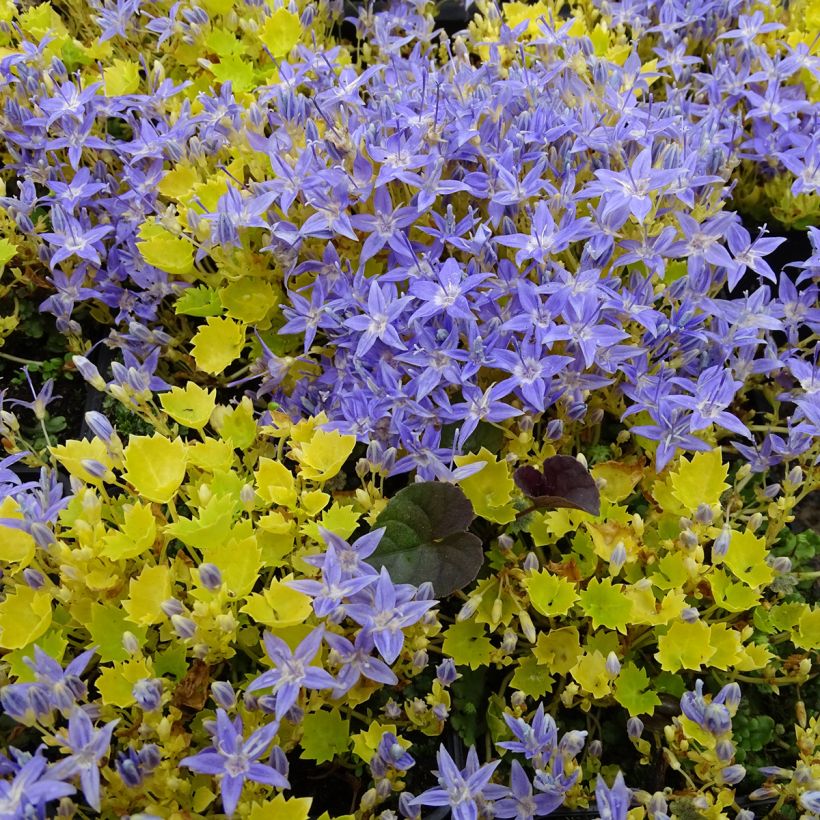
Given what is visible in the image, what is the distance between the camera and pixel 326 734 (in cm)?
113

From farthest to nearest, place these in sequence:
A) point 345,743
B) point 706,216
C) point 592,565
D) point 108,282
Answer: point 108,282 < point 706,216 < point 592,565 < point 345,743

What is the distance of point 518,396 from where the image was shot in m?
1.36

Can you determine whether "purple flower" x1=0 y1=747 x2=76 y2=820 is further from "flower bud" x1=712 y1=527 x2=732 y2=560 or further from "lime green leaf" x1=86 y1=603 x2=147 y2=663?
"flower bud" x1=712 y1=527 x2=732 y2=560

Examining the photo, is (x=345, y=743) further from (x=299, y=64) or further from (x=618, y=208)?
(x=299, y=64)

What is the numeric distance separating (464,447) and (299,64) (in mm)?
884

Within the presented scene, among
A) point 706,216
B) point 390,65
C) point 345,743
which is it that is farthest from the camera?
point 390,65

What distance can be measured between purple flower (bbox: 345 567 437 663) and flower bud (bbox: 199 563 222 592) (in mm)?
166

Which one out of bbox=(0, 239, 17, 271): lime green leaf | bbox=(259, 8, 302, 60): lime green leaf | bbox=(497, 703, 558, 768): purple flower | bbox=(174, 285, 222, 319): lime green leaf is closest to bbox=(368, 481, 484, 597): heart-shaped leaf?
bbox=(497, 703, 558, 768): purple flower

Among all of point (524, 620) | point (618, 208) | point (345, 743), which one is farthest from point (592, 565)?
point (618, 208)

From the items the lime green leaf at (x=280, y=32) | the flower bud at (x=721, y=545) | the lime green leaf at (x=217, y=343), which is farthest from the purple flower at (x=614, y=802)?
the lime green leaf at (x=280, y=32)

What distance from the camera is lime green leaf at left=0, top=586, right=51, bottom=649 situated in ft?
3.50

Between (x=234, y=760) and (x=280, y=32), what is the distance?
149cm

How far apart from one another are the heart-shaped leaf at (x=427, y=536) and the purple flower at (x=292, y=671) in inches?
Result: 8.2

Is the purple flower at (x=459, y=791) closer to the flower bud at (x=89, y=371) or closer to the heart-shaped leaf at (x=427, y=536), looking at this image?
→ the heart-shaped leaf at (x=427, y=536)
